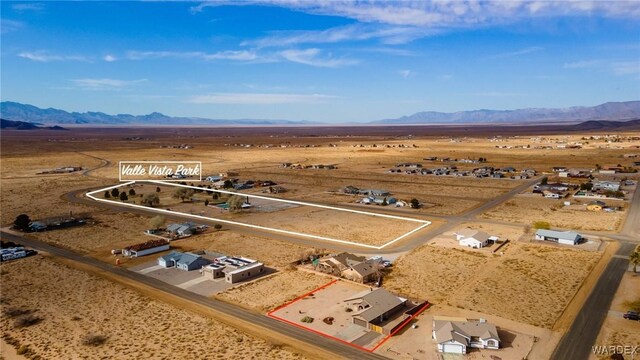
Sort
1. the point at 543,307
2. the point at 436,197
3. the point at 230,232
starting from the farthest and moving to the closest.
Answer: the point at 436,197
the point at 230,232
the point at 543,307

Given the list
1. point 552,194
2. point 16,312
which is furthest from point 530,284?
point 552,194

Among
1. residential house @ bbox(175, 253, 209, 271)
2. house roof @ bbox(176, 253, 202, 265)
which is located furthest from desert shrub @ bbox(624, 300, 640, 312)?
house roof @ bbox(176, 253, 202, 265)

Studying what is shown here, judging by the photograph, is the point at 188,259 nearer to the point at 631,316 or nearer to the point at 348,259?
the point at 348,259

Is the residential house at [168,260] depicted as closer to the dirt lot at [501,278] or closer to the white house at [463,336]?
the dirt lot at [501,278]


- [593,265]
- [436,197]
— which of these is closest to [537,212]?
[436,197]

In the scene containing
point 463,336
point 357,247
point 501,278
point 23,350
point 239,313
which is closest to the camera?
point 463,336

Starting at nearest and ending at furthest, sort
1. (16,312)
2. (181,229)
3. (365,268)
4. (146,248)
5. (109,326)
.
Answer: (109,326)
(16,312)
(365,268)
(146,248)
(181,229)

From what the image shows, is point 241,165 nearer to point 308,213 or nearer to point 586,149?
point 308,213
